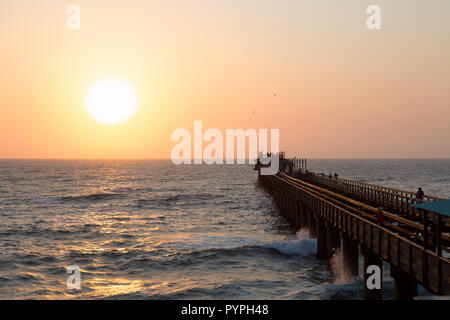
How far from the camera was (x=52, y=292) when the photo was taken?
23234 millimetres

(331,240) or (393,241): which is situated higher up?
(393,241)

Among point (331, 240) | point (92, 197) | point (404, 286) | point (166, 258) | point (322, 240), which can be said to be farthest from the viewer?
point (92, 197)

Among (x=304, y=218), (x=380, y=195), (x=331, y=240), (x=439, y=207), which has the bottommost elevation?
(x=304, y=218)

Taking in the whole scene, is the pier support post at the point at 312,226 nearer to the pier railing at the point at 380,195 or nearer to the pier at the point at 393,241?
the pier at the point at 393,241

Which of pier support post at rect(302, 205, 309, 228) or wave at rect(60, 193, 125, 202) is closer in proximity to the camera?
pier support post at rect(302, 205, 309, 228)

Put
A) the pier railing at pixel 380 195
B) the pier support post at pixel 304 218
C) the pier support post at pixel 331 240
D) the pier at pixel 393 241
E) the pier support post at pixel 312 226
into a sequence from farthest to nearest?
the pier support post at pixel 304 218 < the pier support post at pixel 312 226 < the pier support post at pixel 331 240 < the pier railing at pixel 380 195 < the pier at pixel 393 241

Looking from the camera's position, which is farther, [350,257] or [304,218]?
[304,218]

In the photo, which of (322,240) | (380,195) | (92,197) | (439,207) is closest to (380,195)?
(380,195)

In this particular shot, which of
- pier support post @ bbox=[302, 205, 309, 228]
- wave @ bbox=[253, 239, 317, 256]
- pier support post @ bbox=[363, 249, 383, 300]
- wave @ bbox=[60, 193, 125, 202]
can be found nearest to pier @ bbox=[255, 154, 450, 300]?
pier support post @ bbox=[363, 249, 383, 300]

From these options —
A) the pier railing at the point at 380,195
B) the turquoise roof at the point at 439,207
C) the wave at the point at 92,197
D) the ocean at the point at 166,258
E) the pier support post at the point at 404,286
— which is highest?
the turquoise roof at the point at 439,207

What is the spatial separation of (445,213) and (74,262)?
993 inches

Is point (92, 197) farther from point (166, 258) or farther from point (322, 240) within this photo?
point (322, 240)

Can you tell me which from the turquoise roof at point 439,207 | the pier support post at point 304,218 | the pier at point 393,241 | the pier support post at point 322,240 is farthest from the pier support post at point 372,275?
the pier support post at point 304,218

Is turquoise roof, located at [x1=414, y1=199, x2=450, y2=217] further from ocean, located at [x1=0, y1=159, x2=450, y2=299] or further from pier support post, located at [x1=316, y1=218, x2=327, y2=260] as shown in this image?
pier support post, located at [x1=316, y1=218, x2=327, y2=260]
